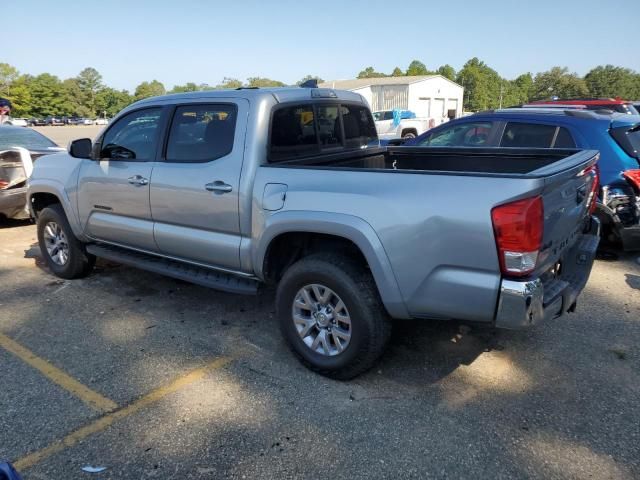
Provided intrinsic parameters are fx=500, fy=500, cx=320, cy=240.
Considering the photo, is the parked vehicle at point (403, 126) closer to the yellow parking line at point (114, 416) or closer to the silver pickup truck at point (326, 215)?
the silver pickup truck at point (326, 215)

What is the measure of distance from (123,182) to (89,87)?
453ft

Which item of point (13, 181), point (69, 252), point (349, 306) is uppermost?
point (13, 181)

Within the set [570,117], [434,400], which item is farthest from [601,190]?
[434,400]

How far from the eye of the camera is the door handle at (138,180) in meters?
4.16

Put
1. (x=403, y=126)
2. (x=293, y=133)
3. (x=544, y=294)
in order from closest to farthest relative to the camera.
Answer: (x=544, y=294) → (x=293, y=133) → (x=403, y=126)

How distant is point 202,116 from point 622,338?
3707 millimetres

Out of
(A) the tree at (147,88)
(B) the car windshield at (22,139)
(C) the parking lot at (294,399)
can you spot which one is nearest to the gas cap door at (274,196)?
(C) the parking lot at (294,399)

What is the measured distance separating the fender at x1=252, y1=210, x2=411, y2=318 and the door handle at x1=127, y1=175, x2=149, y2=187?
1546 millimetres

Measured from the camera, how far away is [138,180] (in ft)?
13.8

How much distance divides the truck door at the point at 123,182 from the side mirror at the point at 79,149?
82mm

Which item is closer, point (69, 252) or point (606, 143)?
point (69, 252)

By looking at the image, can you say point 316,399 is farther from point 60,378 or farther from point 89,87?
point 89,87

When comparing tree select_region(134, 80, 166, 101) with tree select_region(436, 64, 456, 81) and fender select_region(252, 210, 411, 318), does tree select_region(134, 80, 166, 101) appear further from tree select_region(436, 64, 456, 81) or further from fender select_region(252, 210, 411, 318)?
fender select_region(252, 210, 411, 318)

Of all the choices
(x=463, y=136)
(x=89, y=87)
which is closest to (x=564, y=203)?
(x=463, y=136)
